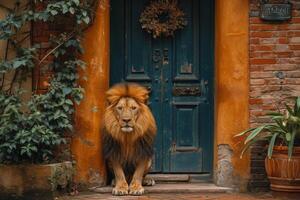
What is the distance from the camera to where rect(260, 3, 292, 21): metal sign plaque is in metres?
8.23

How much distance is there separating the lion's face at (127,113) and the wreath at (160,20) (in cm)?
112

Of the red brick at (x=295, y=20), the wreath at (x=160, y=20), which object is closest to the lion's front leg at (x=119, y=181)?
the wreath at (x=160, y=20)

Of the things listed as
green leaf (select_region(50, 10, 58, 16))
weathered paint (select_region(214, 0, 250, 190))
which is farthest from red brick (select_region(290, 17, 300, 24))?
green leaf (select_region(50, 10, 58, 16))

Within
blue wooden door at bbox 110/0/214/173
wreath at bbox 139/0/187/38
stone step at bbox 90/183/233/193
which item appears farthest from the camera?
blue wooden door at bbox 110/0/214/173

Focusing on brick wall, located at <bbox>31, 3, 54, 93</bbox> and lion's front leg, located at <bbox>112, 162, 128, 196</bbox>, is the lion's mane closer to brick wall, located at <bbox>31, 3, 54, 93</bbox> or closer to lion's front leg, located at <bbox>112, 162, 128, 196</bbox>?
lion's front leg, located at <bbox>112, 162, 128, 196</bbox>

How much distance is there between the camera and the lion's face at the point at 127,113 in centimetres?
790

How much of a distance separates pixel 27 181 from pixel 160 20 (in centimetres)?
270

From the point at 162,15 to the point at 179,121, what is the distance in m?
1.38

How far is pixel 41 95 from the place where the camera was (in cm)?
798

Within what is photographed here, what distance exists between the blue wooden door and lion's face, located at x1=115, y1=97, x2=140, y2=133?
2.63ft

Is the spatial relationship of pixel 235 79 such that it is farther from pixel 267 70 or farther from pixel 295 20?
pixel 295 20

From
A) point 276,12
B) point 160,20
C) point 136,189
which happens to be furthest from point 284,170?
point 160,20

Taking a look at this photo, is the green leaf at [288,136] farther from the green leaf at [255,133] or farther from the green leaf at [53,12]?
the green leaf at [53,12]

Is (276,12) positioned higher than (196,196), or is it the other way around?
(276,12)
